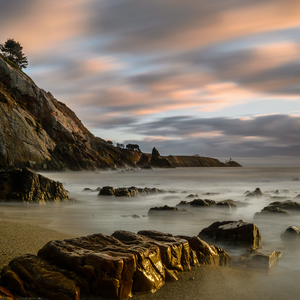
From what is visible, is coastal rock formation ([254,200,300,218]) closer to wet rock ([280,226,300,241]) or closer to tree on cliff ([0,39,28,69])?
wet rock ([280,226,300,241])

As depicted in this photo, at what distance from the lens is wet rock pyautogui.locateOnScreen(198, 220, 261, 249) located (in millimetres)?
5309

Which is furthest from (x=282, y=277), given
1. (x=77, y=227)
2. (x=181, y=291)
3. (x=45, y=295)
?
(x=77, y=227)

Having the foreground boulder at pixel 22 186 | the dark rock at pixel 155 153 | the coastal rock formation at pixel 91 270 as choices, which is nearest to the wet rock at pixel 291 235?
the coastal rock formation at pixel 91 270

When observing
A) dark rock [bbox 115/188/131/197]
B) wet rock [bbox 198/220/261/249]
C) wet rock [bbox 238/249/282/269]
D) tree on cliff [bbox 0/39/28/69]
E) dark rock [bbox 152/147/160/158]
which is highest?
tree on cliff [bbox 0/39/28/69]

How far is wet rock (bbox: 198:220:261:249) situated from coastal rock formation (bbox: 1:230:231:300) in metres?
2.17

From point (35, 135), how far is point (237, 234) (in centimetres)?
3767

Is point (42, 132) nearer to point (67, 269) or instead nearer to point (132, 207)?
point (132, 207)

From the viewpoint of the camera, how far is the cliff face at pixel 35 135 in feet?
112

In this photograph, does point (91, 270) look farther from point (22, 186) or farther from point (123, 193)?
point (123, 193)

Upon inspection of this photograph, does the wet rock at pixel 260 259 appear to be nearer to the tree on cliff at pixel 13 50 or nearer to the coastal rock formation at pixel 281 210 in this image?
the coastal rock formation at pixel 281 210

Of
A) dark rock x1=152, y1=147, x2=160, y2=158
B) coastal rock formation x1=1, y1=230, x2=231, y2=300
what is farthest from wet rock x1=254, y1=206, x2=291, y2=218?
dark rock x1=152, y1=147, x2=160, y2=158

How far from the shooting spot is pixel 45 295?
270cm

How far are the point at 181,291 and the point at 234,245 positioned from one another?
2.41 metres

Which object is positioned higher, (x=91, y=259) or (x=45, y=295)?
(x=91, y=259)
